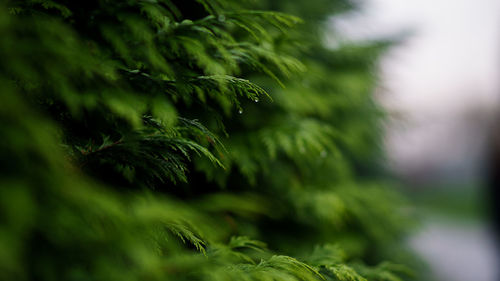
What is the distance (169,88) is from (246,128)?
1.19m

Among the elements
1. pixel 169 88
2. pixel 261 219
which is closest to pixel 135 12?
pixel 169 88

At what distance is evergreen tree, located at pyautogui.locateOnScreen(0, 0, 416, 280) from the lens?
0.88 metres

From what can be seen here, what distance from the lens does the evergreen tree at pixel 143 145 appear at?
88cm

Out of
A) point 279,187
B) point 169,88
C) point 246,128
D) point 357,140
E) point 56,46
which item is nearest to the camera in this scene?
point 56,46

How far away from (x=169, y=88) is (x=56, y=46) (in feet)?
1.68

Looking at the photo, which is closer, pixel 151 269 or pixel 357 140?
pixel 151 269

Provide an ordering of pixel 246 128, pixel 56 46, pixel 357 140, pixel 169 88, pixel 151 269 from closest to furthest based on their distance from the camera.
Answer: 1. pixel 151 269
2. pixel 56 46
3. pixel 169 88
4. pixel 246 128
5. pixel 357 140

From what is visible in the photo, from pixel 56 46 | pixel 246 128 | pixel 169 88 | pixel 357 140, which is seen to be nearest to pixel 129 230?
pixel 56 46

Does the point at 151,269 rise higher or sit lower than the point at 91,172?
lower

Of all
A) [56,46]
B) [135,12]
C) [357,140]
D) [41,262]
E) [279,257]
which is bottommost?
[41,262]

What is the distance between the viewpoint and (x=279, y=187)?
110 inches

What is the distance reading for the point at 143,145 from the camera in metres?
1.40

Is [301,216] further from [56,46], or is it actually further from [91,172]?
[56,46]

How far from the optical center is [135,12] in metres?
1.46
